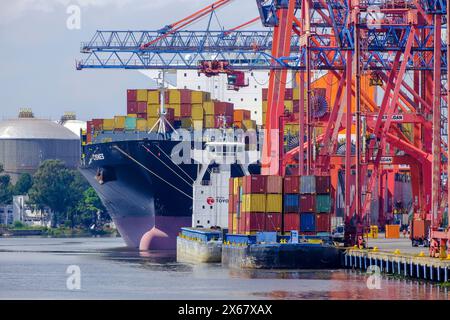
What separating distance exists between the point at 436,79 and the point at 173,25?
Answer: 36.2 meters

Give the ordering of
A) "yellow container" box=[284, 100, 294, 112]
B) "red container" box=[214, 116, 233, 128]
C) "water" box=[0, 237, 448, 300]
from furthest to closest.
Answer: "yellow container" box=[284, 100, 294, 112] < "red container" box=[214, 116, 233, 128] < "water" box=[0, 237, 448, 300]

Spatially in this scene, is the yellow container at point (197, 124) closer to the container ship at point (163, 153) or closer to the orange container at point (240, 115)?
the container ship at point (163, 153)

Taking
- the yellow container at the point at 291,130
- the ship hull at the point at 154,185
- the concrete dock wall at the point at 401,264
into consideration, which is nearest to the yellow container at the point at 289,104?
the yellow container at the point at 291,130

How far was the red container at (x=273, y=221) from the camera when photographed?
73688 mm

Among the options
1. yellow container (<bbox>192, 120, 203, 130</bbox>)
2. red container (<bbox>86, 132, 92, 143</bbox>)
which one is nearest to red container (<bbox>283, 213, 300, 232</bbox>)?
yellow container (<bbox>192, 120, 203, 130</bbox>)

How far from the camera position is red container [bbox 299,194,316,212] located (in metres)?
73.0

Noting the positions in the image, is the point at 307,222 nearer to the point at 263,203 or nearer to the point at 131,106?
the point at 263,203

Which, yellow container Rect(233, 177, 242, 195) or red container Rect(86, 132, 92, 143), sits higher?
red container Rect(86, 132, 92, 143)

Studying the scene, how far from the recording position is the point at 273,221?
73812 mm

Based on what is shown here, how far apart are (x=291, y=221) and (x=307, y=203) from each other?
122 cm

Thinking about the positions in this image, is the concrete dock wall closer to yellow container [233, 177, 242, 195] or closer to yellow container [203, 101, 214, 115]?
yellow container [233, 177, 242, 195]

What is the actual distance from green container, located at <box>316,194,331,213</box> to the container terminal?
69 millimetres

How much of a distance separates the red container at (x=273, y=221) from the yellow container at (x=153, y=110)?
34459mm
